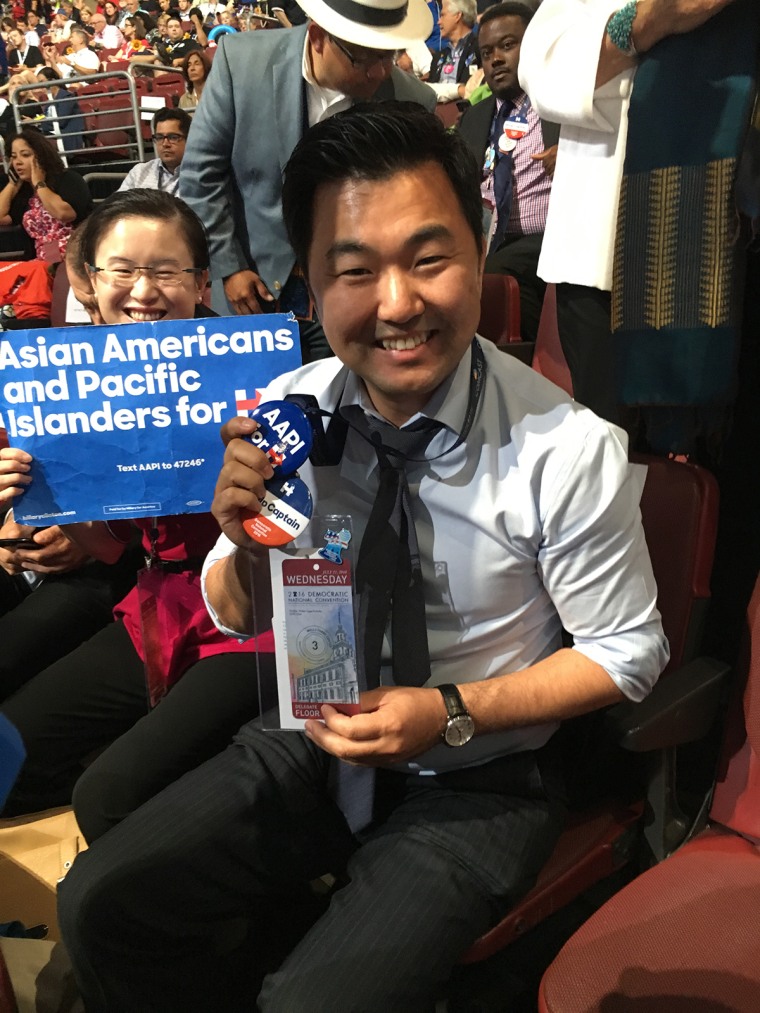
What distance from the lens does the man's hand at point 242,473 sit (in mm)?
1037

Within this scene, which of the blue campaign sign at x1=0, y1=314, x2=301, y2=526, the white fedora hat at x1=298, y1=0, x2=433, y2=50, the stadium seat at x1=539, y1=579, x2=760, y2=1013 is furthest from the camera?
the white fedora hat at x1=298, y1=0, x2=433, y2=50

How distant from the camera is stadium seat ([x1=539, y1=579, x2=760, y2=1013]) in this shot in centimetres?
102

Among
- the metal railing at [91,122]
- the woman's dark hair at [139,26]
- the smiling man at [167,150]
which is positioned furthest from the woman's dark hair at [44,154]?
the woman's dark hair at [139,26]

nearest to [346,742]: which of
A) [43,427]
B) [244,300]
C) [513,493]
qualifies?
[513,493]

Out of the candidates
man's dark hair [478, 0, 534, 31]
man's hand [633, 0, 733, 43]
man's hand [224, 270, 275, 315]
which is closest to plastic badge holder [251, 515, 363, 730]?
man's hand [633, 0, 733, 43]

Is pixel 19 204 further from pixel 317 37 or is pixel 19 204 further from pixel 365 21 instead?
pixel 365 21

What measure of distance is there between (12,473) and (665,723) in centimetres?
117

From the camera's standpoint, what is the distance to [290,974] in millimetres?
1089

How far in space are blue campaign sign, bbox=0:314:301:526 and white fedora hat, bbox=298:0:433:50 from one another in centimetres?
104

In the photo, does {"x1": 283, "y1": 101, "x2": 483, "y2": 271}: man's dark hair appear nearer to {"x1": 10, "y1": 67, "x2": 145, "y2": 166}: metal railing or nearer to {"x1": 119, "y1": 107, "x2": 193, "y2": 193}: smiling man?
{"x1": 119, "y1": 107, "x2": 193, "y2": 193}: smiling man

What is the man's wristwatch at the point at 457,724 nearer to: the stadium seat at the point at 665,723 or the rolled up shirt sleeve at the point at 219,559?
the stadium seat at the point at 665,723

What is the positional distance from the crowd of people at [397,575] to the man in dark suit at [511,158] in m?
1.35

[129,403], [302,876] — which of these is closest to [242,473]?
[129,403]

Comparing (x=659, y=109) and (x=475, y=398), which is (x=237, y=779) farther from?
→ (x=659, y=109)
